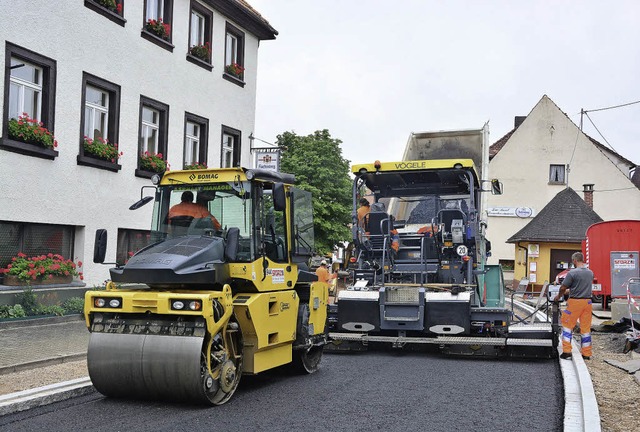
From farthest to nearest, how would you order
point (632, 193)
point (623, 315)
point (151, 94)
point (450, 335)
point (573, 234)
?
point (632, 193) → point (573, 234) → point (151, 94) → point (623, 315) → point (450, 335)

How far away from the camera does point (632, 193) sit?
42844mm

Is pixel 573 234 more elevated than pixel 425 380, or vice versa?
pixel 573 234

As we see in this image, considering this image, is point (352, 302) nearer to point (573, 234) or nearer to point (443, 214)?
point (443, 214)

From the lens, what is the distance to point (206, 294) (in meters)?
7.00

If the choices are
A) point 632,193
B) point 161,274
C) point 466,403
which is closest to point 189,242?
point 161,274

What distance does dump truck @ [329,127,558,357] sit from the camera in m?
10.9

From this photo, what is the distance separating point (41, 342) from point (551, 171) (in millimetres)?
37350

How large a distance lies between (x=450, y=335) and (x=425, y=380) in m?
2.18

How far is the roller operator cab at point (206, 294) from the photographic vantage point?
6.98 metres

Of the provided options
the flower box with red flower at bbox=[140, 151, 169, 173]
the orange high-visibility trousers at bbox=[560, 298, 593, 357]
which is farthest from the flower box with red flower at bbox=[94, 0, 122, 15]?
the orange high-visibility trousers at bbox=[560, 298, 593, 357]

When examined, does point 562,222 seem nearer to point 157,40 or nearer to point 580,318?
point 157,40

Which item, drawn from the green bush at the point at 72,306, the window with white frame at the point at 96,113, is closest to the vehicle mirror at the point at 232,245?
the green bush at the point at 72,306

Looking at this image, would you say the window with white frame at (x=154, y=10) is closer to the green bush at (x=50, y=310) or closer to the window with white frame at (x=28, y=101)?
the window with white frame at (x=28, y=101)

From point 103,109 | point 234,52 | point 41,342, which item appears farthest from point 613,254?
point 41,342
